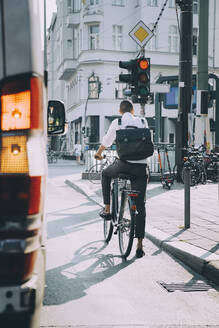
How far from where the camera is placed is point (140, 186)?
582 cm

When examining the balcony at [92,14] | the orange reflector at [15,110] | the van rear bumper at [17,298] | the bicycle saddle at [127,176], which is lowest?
the van rear bumper at [17,298]

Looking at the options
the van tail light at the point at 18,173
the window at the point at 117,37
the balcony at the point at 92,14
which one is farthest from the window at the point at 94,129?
the van tail light at the point at 18,173

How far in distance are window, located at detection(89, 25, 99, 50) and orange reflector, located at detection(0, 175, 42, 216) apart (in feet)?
134

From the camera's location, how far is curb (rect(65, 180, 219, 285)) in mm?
5066

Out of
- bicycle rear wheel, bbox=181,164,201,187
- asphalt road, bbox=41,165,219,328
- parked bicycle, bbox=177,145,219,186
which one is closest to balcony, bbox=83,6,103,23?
parked bicycle, bbox=177,145,219,186

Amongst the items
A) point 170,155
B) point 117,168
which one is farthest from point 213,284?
point 170,155

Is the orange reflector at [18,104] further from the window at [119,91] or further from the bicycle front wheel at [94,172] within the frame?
the window at [119,91]

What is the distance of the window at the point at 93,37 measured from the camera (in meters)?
41.8

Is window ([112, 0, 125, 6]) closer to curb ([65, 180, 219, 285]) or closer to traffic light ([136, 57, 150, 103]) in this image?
traffic light ([136, 57, 150, 103])

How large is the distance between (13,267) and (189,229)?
17.4 feet

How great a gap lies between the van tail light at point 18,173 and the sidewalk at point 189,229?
3.16m

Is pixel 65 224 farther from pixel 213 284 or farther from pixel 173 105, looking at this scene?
pixel 173 105

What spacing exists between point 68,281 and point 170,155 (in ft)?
39.5

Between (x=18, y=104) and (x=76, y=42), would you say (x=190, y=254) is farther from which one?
(x=76, y=42)
